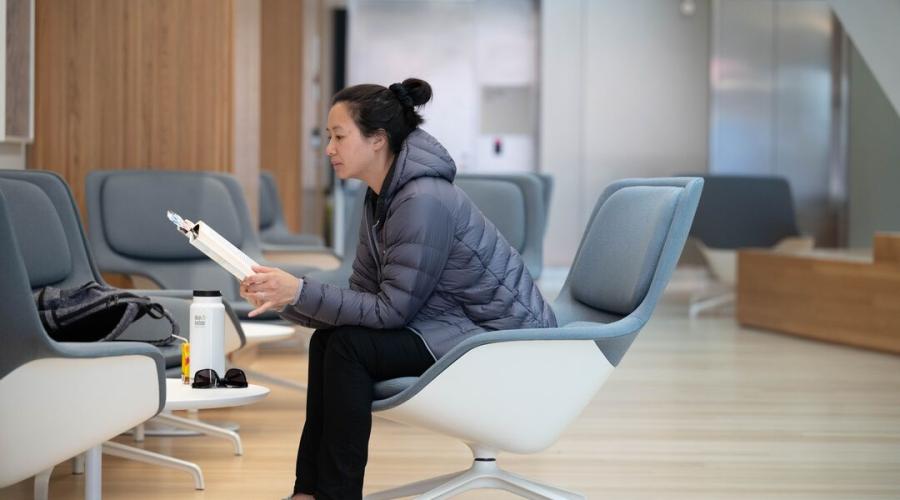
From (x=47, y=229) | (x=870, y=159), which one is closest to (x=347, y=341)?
(x=47, y=229)

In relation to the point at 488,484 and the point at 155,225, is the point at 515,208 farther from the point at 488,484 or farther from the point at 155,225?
the point at 488,484

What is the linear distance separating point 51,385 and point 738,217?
738cm

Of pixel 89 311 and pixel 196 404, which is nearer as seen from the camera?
pixel 196 404

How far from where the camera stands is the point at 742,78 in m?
12.4

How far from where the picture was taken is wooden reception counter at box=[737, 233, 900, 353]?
7.05m

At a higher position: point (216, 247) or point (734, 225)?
point (216, 247)

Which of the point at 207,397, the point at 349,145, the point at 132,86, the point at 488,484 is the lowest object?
the point at 488,484

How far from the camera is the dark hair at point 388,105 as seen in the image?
3.03 meters

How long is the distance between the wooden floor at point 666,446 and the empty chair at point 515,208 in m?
0.71

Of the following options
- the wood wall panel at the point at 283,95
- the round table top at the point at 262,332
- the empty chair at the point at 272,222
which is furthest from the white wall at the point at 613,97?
the round table top at the point at 262,332

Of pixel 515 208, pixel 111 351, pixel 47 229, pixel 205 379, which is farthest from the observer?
pixel 515 208

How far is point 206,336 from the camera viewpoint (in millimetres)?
3402

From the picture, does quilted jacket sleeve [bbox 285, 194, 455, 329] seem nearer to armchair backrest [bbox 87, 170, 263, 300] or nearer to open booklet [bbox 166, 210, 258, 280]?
open booklet [bbox 166, 210, 258, 280]

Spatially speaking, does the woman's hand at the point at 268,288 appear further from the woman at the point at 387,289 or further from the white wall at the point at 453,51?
the white wall at the point at 453,51
